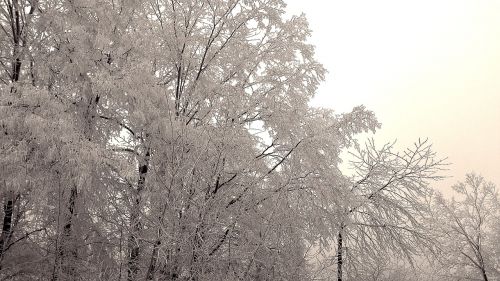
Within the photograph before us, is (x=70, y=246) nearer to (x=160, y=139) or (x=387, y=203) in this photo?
(x=160, y=139)

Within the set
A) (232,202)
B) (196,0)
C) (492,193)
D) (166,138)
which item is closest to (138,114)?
(166,138)

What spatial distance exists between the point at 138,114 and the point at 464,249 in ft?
52.1

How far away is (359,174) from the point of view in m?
9.81

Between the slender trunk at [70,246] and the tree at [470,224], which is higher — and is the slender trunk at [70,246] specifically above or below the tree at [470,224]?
below

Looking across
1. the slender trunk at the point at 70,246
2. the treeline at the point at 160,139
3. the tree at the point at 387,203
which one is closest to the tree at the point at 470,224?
the tree at the point at 387,203

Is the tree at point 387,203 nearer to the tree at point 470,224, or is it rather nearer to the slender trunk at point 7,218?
the slender trunk at point 7,218

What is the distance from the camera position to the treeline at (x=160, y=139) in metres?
4.75

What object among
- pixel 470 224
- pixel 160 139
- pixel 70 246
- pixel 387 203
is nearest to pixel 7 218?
pixel 70 246

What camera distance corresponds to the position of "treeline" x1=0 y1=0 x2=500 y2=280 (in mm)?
4746

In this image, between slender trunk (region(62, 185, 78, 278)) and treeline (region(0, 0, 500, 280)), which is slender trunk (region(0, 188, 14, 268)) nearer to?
treeline (region(0, 0, 500, 280))

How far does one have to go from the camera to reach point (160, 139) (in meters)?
6.17

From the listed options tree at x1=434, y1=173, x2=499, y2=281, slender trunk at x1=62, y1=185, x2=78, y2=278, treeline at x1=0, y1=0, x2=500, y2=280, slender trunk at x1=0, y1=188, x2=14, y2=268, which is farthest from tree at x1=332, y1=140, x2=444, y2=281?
tree at x1=434, y1=173, x2=499, y2=281

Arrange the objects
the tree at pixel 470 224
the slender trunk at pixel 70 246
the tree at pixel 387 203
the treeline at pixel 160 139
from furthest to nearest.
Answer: the tree at pixel 470 224 → the tree at pixel 387 203 → the slender trunk at pixel 70 246 → the treeline at pixel 160 139

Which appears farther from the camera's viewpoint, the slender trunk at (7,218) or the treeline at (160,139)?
the slender trunk at (7,218)
